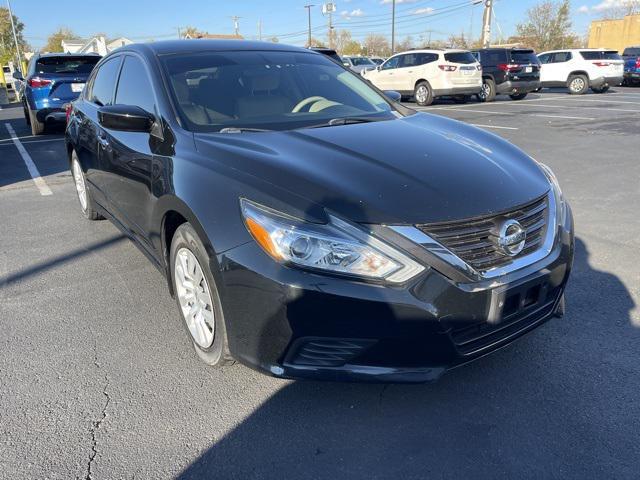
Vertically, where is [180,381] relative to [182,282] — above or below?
below

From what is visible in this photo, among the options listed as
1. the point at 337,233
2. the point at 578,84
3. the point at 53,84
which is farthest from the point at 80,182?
the point at 578,84

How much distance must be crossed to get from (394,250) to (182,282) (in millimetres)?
1335

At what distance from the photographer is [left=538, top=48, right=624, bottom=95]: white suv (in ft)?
67.7

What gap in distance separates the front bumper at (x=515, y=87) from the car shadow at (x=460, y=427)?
669 inches

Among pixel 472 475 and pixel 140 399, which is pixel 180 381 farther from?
pixel 472 475

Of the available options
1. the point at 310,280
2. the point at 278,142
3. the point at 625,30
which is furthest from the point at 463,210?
the point at 625,30

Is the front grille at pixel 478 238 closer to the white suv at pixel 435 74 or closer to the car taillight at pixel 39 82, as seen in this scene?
the car taillight at pixel 39 82

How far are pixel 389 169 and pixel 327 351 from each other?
878 mm

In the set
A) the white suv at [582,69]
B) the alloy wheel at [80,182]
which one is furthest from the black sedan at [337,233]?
the white suv at [582,69]

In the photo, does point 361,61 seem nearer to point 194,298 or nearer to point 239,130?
point 239,130

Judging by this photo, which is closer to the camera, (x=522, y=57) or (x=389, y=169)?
(x=389, y=169)

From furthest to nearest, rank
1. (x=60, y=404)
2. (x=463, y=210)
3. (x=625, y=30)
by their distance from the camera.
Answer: (x=625, y=30)
(x=60, y=404)
(x=463, y=210)

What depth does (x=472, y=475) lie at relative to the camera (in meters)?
2.03

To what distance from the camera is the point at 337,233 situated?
2020 mm
